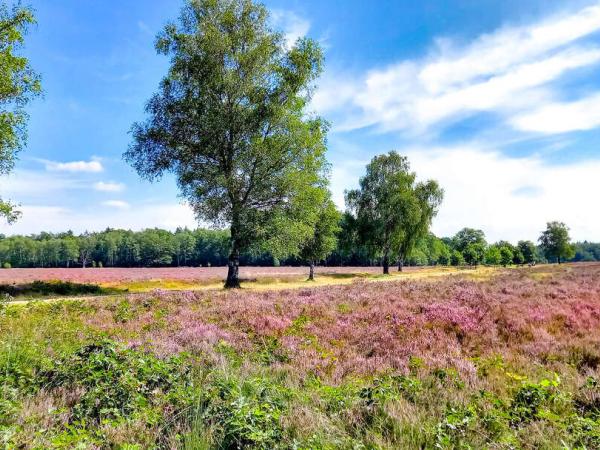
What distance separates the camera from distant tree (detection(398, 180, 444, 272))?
57406 mm

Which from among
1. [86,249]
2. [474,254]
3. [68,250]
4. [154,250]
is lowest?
[474,254]

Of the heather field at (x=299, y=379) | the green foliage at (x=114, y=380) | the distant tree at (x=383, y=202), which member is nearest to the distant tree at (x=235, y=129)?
the heather field at (x=299, y=379)

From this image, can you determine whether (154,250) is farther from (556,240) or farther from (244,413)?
(244,413)

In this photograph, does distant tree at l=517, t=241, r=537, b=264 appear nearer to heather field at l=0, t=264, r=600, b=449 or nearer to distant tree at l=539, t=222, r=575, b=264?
distant tree at l=539, t=222, r=575, b=264

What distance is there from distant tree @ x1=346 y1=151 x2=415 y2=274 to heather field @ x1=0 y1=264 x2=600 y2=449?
4452cm

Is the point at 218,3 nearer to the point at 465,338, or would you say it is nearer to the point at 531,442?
the point at 465,338

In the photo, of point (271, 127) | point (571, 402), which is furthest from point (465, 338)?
point (271, 127)

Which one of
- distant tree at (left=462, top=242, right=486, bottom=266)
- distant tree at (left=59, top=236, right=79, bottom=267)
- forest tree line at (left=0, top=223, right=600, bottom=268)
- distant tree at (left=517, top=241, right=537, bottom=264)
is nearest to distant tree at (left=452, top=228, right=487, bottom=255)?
forest tree line at (left=0, top=223, right=600, bottom=268)

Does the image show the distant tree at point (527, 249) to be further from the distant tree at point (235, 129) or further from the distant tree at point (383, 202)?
the distant tree at point (235, 129)

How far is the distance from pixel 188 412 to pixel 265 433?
1524mm

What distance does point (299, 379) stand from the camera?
22.8 ft

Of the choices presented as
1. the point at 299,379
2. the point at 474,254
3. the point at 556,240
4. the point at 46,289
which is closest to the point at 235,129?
the point at 46,289

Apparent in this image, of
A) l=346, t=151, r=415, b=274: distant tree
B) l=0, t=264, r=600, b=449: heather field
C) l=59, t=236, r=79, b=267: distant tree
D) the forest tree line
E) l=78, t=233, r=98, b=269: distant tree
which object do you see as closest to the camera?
l=0, t=264, r=600, b=449: heather field

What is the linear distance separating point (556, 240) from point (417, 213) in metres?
75.3
